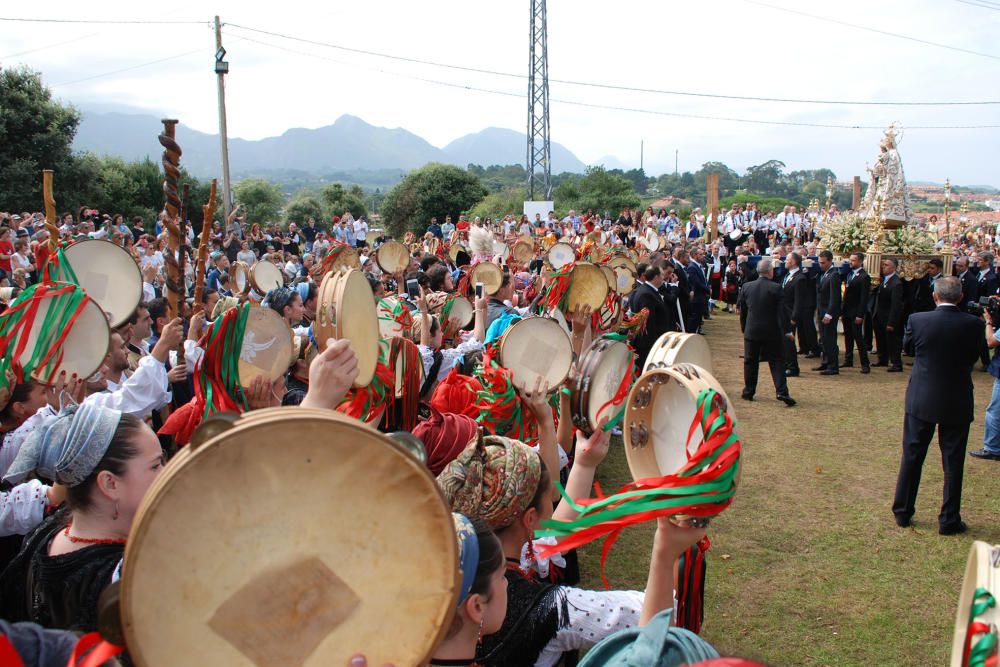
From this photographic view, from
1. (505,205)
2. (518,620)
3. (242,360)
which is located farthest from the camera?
(505,205)

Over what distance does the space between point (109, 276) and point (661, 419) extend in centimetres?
395

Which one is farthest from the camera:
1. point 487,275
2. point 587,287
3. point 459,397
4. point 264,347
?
point 487,275

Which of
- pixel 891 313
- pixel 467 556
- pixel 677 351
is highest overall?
pixel 677 351

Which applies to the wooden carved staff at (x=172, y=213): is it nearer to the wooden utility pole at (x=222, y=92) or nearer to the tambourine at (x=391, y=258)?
the tambourine at (x=391, y=258)

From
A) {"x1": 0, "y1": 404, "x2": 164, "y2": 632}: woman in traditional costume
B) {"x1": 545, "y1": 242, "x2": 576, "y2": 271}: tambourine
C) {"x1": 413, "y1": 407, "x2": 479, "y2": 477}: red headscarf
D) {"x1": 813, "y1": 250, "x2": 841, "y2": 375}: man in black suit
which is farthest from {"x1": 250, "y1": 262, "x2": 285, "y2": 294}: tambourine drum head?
{"x1": 813, "y1": 250, "x2": 841, "y2": 375}: man in black suit

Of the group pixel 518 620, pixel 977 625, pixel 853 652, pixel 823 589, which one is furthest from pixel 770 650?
pixel 977 625

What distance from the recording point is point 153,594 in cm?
137

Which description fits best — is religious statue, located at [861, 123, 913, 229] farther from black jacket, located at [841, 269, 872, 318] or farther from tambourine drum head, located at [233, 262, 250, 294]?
tambourine drum head, located at [233, 262, 250, 294]

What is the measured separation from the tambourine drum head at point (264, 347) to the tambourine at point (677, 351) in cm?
190

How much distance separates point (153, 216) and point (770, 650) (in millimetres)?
32531

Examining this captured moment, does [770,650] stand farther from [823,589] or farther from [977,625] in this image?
[977,625]

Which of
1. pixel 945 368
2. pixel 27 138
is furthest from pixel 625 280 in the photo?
pixel 27 138

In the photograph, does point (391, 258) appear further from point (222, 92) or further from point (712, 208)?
point (712, 208)

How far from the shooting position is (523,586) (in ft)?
8.23
